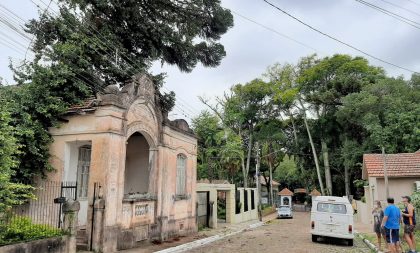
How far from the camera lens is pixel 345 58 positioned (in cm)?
4056

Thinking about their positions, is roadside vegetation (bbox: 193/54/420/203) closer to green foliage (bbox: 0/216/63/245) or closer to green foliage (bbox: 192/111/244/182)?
green foliage (bbox: 192/111/244/182)

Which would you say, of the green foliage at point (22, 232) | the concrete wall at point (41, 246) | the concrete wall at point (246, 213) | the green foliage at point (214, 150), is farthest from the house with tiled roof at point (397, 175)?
the green foliage at point (22, 232)

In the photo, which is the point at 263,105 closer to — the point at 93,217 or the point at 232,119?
the point at 232,119

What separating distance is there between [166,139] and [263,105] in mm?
32900

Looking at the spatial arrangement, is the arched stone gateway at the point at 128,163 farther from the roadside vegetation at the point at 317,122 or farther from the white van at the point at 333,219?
the roadside vegetation at the point at 317,122

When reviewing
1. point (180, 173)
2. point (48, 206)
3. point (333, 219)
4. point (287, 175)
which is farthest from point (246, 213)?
point (287, 175)

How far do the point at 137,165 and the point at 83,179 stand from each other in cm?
311

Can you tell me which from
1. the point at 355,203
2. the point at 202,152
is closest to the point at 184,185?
the point at 202,152

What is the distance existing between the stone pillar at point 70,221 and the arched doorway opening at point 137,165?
5.91 m

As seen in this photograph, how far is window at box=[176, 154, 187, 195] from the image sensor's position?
17300 millimetres

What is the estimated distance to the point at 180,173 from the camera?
1756 centimetres

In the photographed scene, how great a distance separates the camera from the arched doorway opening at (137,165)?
16594mm

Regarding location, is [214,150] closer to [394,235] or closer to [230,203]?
[230,203]

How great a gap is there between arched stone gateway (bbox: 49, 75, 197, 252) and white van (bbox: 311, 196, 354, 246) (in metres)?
5.99
